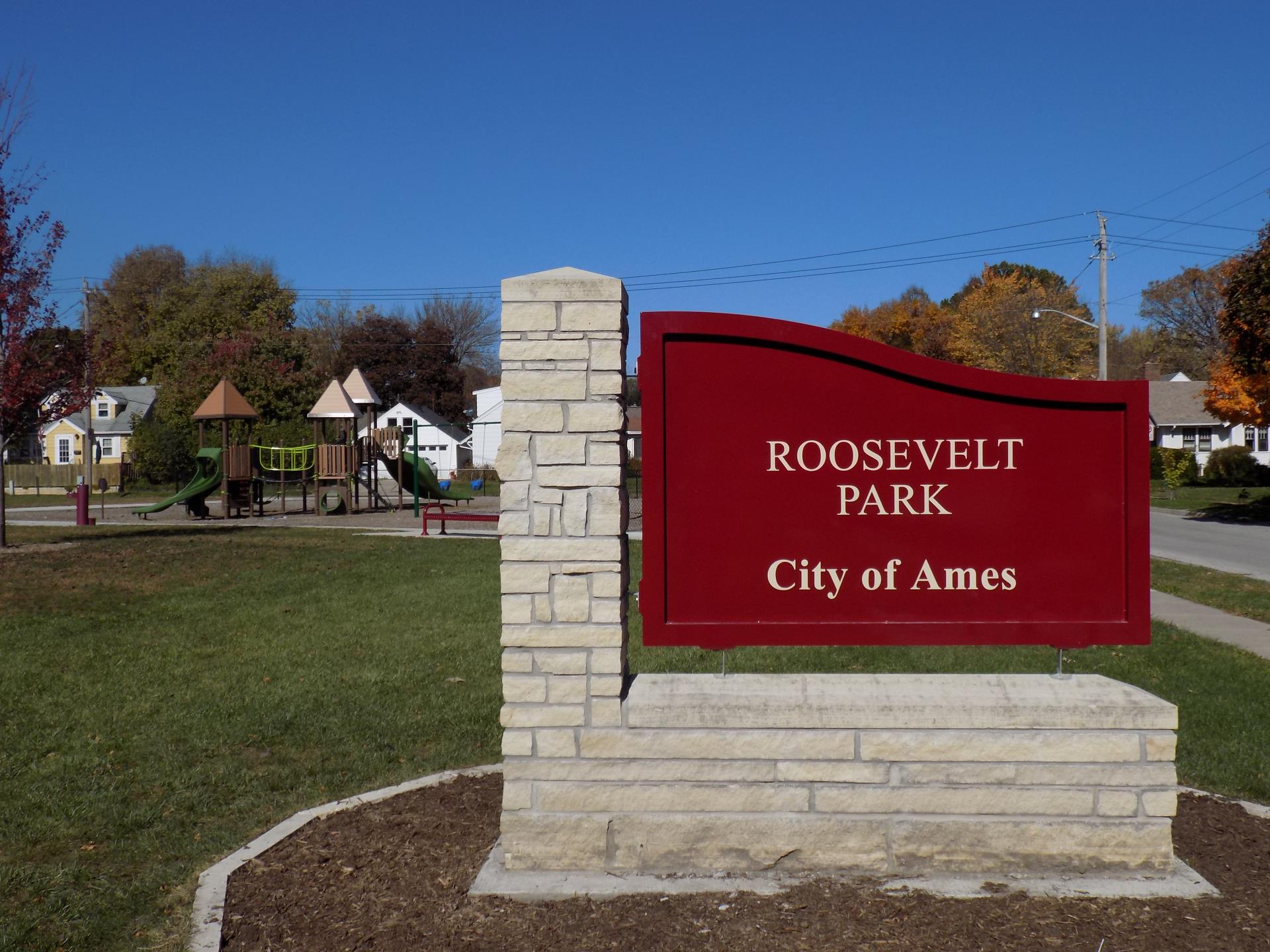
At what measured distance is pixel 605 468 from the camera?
385cm

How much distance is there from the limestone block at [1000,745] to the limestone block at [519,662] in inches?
49.3

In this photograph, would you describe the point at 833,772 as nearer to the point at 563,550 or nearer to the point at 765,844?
the point at 765,844

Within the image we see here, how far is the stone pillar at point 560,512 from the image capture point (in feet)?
12.6

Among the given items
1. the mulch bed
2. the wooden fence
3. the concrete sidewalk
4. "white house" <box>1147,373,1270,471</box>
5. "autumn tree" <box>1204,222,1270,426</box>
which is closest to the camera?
the mulch bed

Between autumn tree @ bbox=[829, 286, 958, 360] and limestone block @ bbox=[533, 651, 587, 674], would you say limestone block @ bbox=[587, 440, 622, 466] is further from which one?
autumn tree @ bbox=[829, 286, 958, 360]

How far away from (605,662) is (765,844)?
885 mm

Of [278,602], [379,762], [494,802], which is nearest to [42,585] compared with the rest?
[278,602]

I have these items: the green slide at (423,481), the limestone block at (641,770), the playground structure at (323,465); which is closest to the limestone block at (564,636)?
the limestone block at (641,770)

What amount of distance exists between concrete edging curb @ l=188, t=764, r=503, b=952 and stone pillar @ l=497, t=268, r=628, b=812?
1.05 metres

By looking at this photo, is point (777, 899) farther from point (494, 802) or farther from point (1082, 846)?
point (494, 802)

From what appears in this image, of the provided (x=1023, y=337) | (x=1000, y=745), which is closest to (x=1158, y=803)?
(x=1000, y=745)

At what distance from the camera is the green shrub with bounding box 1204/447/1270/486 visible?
1638 inches

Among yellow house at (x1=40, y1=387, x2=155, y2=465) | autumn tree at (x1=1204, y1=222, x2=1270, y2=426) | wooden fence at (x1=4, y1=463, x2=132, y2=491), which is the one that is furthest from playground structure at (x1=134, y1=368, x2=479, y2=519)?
yellow house at (x1=40, y1=387, x2=155, y2=465)

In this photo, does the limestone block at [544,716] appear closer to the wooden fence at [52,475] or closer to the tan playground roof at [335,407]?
the tan playground roof at [335,407]
